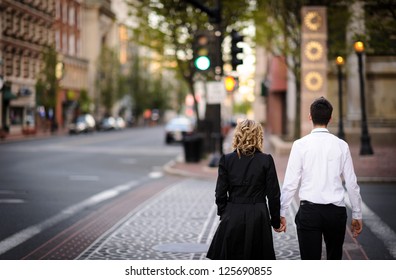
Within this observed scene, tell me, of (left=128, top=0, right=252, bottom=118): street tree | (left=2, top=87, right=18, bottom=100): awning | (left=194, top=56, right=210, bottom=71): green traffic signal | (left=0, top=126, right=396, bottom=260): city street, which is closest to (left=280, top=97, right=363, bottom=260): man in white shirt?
(left=0, top=126, right=396, bottom=260): city street

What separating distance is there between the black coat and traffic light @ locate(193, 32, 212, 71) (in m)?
13.9

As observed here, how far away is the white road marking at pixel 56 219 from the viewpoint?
10.7 metres

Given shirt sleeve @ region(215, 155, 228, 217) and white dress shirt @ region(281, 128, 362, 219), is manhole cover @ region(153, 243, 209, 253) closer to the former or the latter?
shirt sleeve @ region(215, 155, 228, 217)

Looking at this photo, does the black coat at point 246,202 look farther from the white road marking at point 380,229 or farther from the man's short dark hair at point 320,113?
the white road marking at point 380,229

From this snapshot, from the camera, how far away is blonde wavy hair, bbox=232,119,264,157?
6043 mm

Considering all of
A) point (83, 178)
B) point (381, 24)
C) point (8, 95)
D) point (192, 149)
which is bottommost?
point (83, 178)

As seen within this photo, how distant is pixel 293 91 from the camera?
42.2m

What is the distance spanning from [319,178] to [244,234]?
67 cm

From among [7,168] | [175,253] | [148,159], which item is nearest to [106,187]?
[7,168]

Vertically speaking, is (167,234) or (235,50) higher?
(235,50)

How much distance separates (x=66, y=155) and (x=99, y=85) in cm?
6327

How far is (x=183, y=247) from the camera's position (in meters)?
10.2

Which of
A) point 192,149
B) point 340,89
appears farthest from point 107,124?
point 192,149

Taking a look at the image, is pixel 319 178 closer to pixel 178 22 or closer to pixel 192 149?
pixel 192 149
